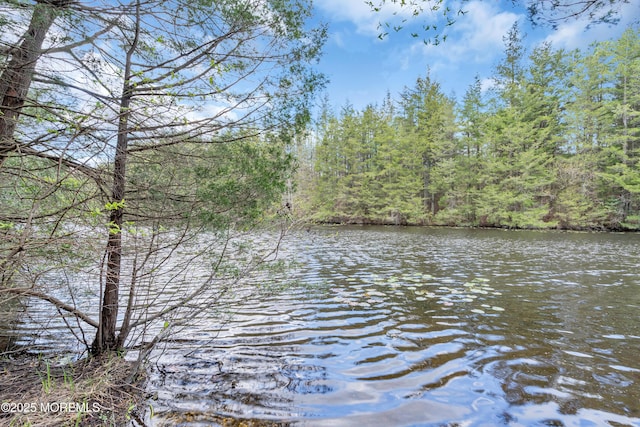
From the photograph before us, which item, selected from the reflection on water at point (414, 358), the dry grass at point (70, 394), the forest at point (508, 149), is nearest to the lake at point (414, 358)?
the reflection on water at point (414, 358)

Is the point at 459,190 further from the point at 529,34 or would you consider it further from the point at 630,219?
the point at 529,34

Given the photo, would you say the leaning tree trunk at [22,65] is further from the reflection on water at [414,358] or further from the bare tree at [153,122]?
the reflection on water at [414,358]

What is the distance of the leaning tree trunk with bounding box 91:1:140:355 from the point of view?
3041 millimetres

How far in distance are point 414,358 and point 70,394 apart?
11.1ft

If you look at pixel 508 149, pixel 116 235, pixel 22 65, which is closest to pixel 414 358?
pixel 116 235

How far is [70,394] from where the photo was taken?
96.2 inches

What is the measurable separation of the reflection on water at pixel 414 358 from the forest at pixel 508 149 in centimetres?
1271

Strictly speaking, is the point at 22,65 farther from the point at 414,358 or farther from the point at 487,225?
the point at 487,225

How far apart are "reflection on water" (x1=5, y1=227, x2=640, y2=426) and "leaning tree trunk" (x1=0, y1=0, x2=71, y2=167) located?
283 centimetres

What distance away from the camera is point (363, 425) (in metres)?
2.49

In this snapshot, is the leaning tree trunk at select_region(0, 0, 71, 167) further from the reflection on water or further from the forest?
the forest

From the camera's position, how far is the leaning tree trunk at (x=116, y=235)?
3.04 metres

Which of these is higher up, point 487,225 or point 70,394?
point 487,225

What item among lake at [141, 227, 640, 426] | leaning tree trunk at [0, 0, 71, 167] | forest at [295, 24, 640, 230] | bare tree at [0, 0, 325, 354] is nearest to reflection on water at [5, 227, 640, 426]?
lake at [141, 227, 640, 426]
